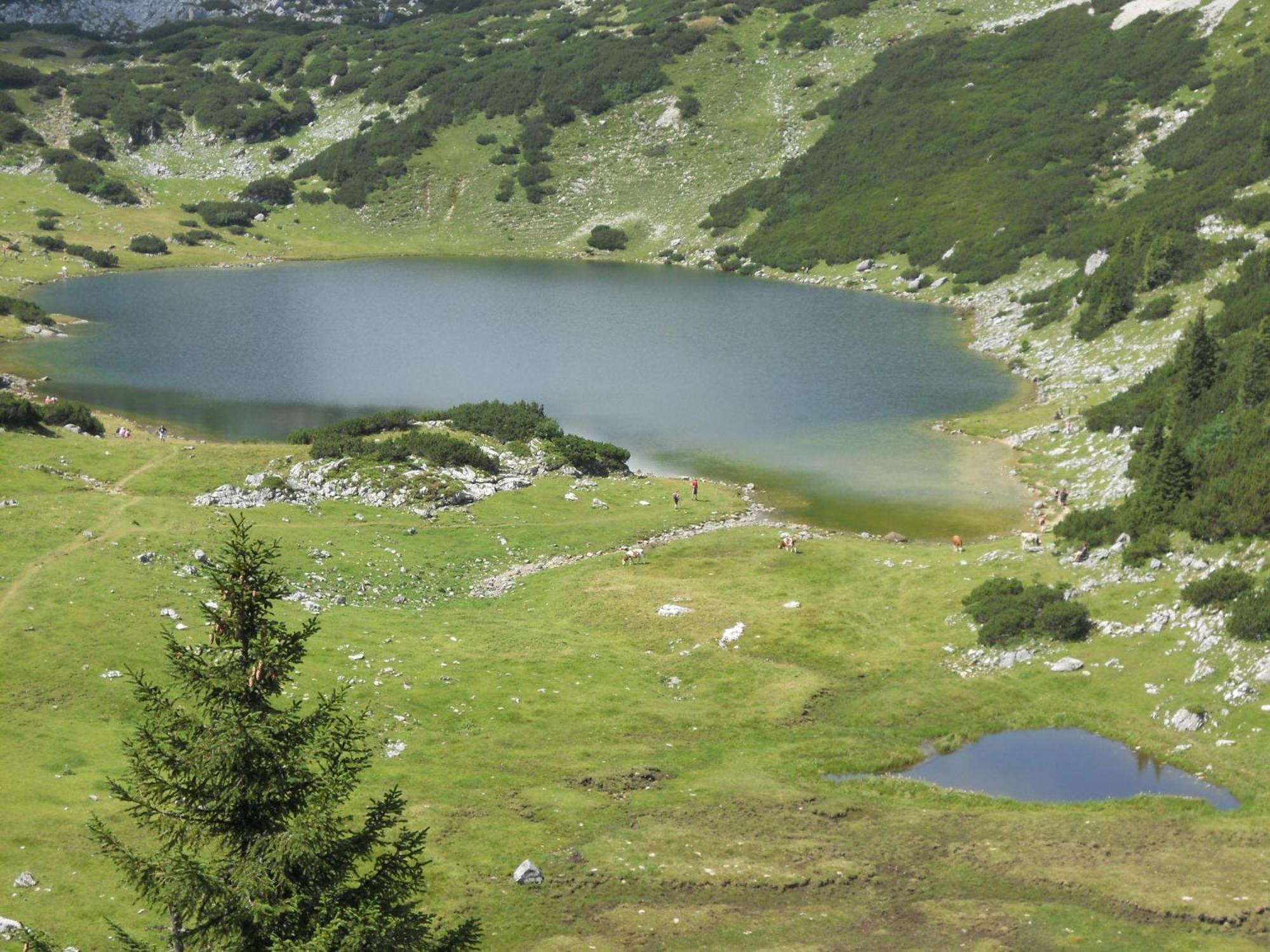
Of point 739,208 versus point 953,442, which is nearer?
point 953,442

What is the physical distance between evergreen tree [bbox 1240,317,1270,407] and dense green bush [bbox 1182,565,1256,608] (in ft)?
52.4

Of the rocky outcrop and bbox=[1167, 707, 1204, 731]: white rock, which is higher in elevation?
the rocky outcrop

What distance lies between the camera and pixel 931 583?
53.3 m

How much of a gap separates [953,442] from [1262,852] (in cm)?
5387

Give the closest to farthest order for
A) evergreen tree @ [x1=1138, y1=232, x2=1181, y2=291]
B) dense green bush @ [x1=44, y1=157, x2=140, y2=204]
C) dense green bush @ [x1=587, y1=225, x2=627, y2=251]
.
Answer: evergreen tree @ [x1=1138, y1=232, x2=1181, y2=291] → dense green bush @ [x1=587, y1=225, x2=627, y2=251] → dense green bush @ [x1=44, y1=157, x2=140, y2=204]

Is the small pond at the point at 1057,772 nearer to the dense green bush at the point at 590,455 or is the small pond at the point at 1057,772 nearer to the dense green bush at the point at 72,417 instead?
the dense green bush at the point at 590,455

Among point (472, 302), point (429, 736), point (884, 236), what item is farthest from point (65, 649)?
point (884, 236)

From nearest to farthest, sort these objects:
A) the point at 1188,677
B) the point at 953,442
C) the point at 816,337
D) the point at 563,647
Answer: the point at 1188,677, the point at 563,647, the point at 953,442, the point at 816,337

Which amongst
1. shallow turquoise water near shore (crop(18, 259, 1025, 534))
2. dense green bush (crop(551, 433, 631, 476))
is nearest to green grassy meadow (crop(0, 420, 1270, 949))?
dense green bush (crop(551, 433, 631, 476))

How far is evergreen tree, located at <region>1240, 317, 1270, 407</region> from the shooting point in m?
56.8

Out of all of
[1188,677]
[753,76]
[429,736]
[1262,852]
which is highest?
[753,76]

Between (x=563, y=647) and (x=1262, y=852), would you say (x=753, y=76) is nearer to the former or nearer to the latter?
(x=563, y=647)

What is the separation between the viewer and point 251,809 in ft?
53.6

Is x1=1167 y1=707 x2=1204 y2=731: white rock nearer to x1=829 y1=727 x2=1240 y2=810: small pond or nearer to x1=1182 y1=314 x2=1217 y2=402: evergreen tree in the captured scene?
x1=829 y1=727 x2=1240 y2=810: small pond
